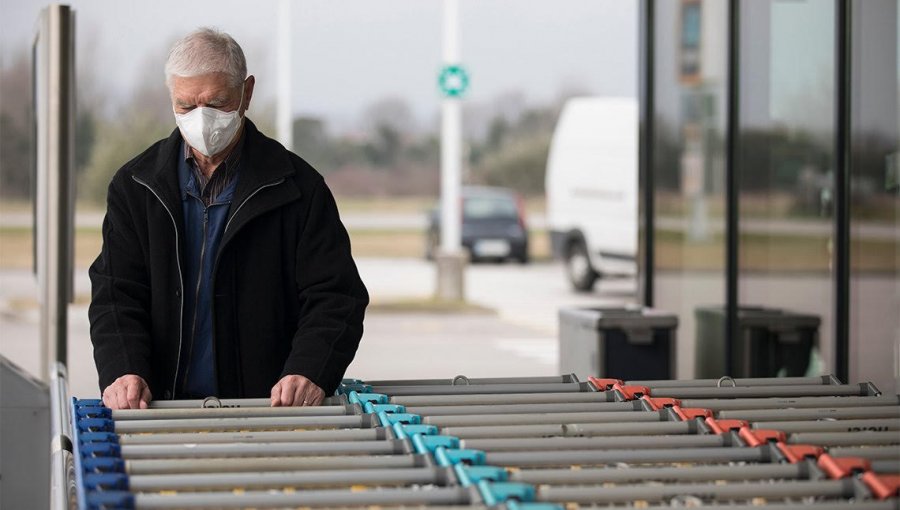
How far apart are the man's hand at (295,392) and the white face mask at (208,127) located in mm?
621

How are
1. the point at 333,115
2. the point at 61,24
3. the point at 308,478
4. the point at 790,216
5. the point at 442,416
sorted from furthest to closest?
the point at 333,115 → the point at 790,216 → the point at 61,24 → the point at 442,416 → the point at 308,478

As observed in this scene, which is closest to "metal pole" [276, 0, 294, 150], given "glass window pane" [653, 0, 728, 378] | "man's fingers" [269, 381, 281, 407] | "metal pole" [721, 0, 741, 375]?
"glass window pane" [653, 0, 728, 378]

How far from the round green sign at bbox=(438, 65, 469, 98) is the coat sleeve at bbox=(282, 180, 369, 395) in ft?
60.0

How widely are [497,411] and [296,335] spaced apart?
64cm

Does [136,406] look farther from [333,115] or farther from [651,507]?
[333,115]

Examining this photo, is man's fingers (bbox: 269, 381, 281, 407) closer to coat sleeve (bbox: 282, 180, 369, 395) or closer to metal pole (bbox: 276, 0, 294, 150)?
coat sleeve (bbox: 282, 180, 369, 395)

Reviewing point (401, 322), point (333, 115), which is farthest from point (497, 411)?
point (333, 115)

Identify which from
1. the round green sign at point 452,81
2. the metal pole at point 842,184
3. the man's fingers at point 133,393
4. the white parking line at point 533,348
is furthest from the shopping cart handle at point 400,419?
the round green sign at point 452,81

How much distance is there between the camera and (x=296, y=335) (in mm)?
3852

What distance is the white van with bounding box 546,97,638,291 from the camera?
2281cm

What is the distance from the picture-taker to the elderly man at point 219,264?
3781 mm

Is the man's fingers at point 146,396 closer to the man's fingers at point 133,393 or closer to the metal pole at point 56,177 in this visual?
the man's fingers at point 133,393

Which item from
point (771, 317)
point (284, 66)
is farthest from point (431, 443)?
point (284, 66)

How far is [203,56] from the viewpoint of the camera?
3.67 meters
